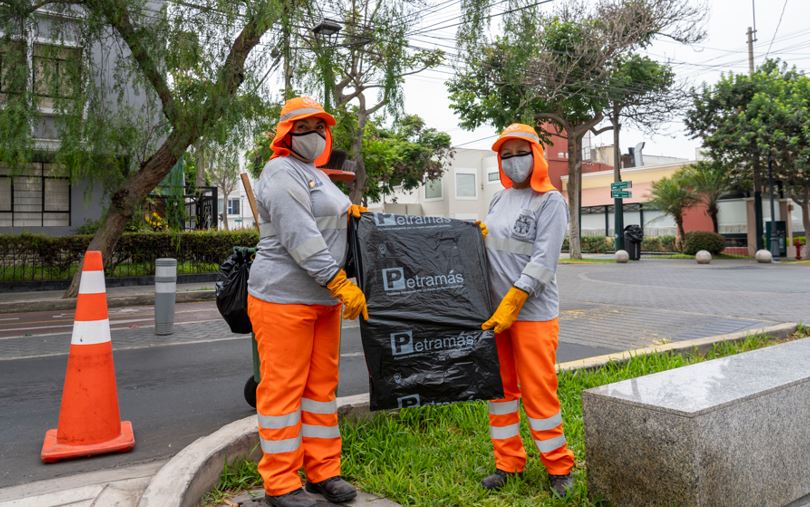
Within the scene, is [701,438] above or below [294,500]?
above

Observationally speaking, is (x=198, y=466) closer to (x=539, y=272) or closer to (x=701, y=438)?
(x=539, y=272)

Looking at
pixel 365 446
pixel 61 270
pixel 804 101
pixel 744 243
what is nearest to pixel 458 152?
pixel 744 243

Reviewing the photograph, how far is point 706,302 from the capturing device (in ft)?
35.5

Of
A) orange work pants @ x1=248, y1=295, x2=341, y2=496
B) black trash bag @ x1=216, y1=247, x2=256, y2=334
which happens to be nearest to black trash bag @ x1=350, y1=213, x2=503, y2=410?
orange work pants @ x1=248, y1=295, x2=341, y2=496

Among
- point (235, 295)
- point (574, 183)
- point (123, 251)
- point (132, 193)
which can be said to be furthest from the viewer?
point (574, 183)

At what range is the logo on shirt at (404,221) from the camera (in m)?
3.22

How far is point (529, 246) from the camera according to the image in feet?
10.7

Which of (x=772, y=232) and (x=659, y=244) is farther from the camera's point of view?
(x=659, y=244)

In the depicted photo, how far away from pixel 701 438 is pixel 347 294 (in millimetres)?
1622

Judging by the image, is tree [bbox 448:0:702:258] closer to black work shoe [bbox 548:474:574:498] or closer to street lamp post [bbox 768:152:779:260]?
street lamp post [bbox 768:152:779:260]

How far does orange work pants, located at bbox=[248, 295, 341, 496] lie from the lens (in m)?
2.84

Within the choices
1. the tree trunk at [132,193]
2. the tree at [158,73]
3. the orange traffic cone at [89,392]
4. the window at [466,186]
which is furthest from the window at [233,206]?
the orange traffic cone at [89,392]

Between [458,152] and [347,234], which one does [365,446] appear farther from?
[458,152]

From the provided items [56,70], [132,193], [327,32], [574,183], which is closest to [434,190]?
[574,183]
